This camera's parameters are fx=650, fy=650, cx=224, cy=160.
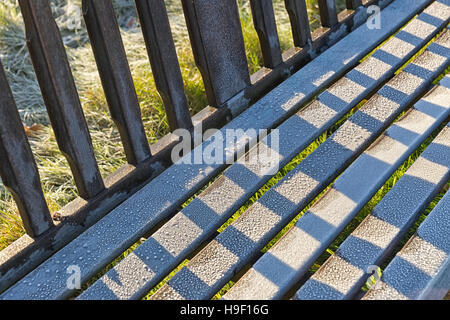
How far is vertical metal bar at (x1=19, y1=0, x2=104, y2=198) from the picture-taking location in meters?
1.68

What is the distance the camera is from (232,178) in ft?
6.30

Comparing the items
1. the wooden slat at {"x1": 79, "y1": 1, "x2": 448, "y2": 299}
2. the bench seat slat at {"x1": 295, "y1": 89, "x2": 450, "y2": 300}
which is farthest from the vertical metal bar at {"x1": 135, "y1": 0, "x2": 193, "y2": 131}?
the bench seat slat at {"x1": 295, "y1": 89, "x2": 450, "y2": 300}

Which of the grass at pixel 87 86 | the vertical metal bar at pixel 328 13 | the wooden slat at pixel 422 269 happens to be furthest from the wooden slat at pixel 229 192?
the grass at pixel 87 86

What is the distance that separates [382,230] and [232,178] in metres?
0.47

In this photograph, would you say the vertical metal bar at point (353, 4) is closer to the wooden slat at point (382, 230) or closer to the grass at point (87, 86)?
the grass at point (87, 86)

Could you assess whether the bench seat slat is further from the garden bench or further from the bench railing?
the bench railing

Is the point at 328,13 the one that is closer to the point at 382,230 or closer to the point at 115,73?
the point at 115,73

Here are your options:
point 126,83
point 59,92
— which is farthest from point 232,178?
point 59,92

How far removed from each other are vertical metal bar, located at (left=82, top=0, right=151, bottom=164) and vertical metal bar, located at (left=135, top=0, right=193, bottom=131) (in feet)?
0.37

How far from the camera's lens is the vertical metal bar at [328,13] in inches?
99.7

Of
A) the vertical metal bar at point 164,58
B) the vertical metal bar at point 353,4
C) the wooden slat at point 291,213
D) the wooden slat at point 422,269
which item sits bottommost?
the wooden slat at point 422,269

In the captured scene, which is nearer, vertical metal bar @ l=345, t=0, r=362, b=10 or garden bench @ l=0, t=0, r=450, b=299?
garden bench @ l=0, t=0, r=450, b=299

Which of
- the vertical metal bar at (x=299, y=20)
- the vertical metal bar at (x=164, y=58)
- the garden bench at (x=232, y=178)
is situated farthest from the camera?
the vertical metal bar at (x=299, y=20)

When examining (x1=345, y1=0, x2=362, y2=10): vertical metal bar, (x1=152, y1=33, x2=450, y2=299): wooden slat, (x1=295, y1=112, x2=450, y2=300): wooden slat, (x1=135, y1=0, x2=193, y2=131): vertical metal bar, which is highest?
(x1=135, y1=0, x2=193, y2=131): vertical metal bar
